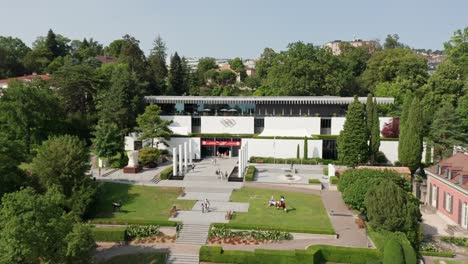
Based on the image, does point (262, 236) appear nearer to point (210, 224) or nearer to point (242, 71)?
point (210, 224)

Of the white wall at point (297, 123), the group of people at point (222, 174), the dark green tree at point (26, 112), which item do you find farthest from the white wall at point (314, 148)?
the dark green tree at point (26, 112)

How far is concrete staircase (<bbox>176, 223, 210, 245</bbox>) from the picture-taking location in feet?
89.3

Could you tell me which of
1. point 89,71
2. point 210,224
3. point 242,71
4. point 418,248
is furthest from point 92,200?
point 242,71

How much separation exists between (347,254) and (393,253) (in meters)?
3.29

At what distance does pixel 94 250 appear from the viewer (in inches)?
1006

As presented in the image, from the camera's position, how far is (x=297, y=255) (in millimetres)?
23609

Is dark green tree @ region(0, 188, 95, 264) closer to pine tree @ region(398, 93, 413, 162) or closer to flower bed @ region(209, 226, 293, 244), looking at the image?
flower bed @ region(209, 226, 293, 244)

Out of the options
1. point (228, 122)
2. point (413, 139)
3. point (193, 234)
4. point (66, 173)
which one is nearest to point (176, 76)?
point (228, 122)

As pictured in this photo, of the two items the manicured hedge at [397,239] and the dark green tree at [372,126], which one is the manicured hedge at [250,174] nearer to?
the dark green tree at [372,126]

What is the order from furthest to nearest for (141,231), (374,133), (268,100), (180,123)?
(180,123) → (268,100) → (374,133) → (141,231)

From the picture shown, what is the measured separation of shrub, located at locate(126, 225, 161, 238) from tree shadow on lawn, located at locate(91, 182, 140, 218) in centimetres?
375

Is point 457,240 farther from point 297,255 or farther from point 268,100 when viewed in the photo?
point 268,100

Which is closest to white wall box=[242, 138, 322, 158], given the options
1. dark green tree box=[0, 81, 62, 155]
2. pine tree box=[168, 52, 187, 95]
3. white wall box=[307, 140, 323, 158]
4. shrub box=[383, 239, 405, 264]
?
white wall box=[307, 140, 323, 158]

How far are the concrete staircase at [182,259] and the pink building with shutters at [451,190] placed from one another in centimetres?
2108
